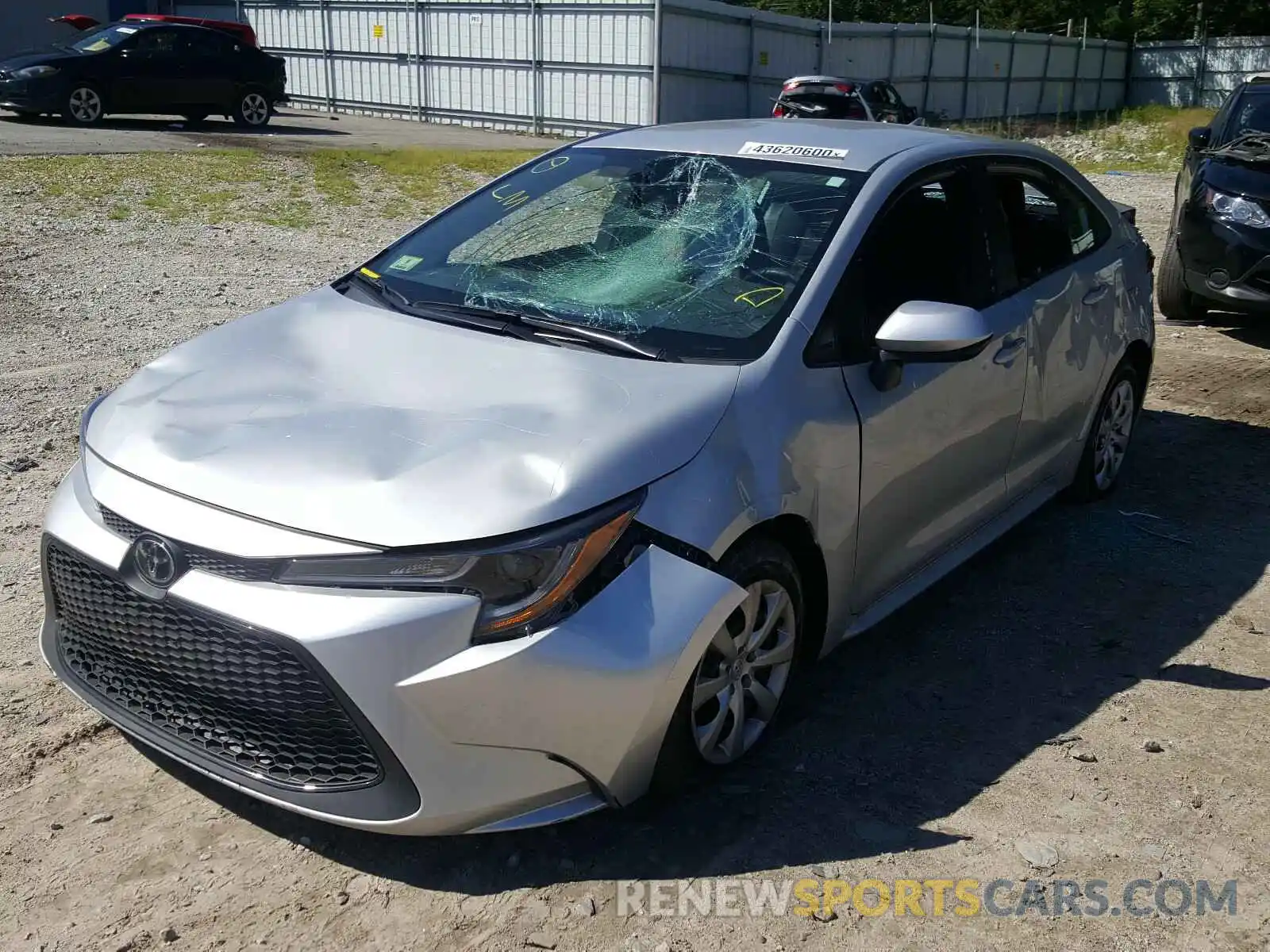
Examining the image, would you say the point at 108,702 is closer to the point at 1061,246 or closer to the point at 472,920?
the point at 472,920

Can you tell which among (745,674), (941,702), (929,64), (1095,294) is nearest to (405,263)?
(745,674)

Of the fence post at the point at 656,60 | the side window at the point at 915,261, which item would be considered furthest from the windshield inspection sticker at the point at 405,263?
the fence post at the point at 656,60

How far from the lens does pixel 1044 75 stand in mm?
37344

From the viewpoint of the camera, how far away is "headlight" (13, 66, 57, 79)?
56.9 feet

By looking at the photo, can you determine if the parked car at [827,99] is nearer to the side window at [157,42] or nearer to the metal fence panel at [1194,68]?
the side window at [157,42]

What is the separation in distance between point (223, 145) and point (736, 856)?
15.5 m

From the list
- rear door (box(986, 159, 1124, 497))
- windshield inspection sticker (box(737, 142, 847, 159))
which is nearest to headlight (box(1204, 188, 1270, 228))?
rear door (box(986, 159, 1124, 497))

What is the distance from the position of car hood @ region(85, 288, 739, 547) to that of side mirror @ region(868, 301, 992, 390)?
0.55 metres

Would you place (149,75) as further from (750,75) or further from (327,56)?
(750,75)

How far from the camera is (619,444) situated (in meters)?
2.93

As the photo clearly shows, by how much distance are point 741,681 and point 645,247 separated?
150 centimetres

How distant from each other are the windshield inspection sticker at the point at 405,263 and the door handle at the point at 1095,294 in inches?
102

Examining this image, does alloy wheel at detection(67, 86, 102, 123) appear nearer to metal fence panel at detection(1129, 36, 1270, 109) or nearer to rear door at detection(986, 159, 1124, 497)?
rear door at detection(986, 159, 1124, 497)

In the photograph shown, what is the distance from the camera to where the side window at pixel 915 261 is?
3.68 meters
